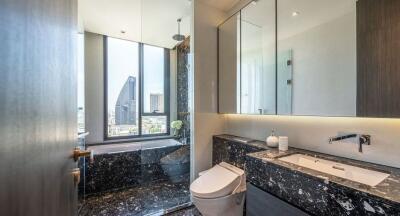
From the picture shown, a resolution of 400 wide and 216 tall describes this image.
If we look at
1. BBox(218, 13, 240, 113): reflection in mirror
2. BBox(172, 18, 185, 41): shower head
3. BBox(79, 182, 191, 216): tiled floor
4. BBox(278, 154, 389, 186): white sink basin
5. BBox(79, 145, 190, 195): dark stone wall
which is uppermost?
BBox(172, 18, 185, 41): shower head

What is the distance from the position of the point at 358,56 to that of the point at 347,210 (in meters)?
1.02

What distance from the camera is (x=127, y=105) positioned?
3.28 meters

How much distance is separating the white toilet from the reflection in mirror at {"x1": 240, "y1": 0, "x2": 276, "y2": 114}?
2.54ft

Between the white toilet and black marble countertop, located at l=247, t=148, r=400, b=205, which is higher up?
black marble countertop, located at l=247, t=148, r=400, b=205

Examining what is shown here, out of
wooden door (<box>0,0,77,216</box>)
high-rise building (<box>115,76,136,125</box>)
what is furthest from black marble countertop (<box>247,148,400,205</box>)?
high-rise building (<box>115,76,136,125</box>)

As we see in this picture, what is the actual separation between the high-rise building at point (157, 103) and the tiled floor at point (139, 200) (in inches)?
49.8

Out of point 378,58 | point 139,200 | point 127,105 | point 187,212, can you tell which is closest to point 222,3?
point 378,58

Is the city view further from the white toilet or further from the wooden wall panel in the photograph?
the wooden wall panel

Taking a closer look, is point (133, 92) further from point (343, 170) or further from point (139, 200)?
point (343, 170)

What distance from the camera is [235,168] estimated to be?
196 centimetres

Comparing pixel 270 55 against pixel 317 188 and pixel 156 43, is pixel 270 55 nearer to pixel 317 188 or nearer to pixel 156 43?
pixel 317 188

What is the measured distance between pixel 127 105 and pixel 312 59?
9.46 ft

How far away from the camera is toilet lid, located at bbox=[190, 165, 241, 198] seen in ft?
5.23

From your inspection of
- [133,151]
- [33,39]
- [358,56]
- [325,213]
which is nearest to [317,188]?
[325,213]
